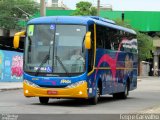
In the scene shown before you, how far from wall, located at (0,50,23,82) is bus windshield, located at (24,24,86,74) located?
21355 millimetres

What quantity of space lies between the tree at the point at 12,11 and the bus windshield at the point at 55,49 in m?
48.3

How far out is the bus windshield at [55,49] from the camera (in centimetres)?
2005

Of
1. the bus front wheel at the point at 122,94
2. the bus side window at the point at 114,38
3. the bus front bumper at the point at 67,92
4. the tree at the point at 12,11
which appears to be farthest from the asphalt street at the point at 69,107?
the tree at the point at 12,11

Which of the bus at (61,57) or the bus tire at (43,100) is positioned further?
the bus tire at (43,100)

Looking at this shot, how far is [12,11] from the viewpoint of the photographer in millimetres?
73062

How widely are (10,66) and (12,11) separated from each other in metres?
31.1

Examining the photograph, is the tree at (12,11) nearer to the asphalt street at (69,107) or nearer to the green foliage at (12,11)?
the green foliage at (12,11)

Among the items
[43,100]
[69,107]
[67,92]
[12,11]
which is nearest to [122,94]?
[43,100]

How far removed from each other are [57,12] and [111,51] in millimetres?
61693

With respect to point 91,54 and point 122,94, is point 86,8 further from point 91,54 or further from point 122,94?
point 91,54

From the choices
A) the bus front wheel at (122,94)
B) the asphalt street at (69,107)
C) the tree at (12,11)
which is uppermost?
the tree at (12,11)

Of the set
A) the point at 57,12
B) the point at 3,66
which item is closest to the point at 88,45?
the point at 3,66

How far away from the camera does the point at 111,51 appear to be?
23484 mm

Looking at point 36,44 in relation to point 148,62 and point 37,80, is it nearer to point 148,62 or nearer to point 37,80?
point 37,80
